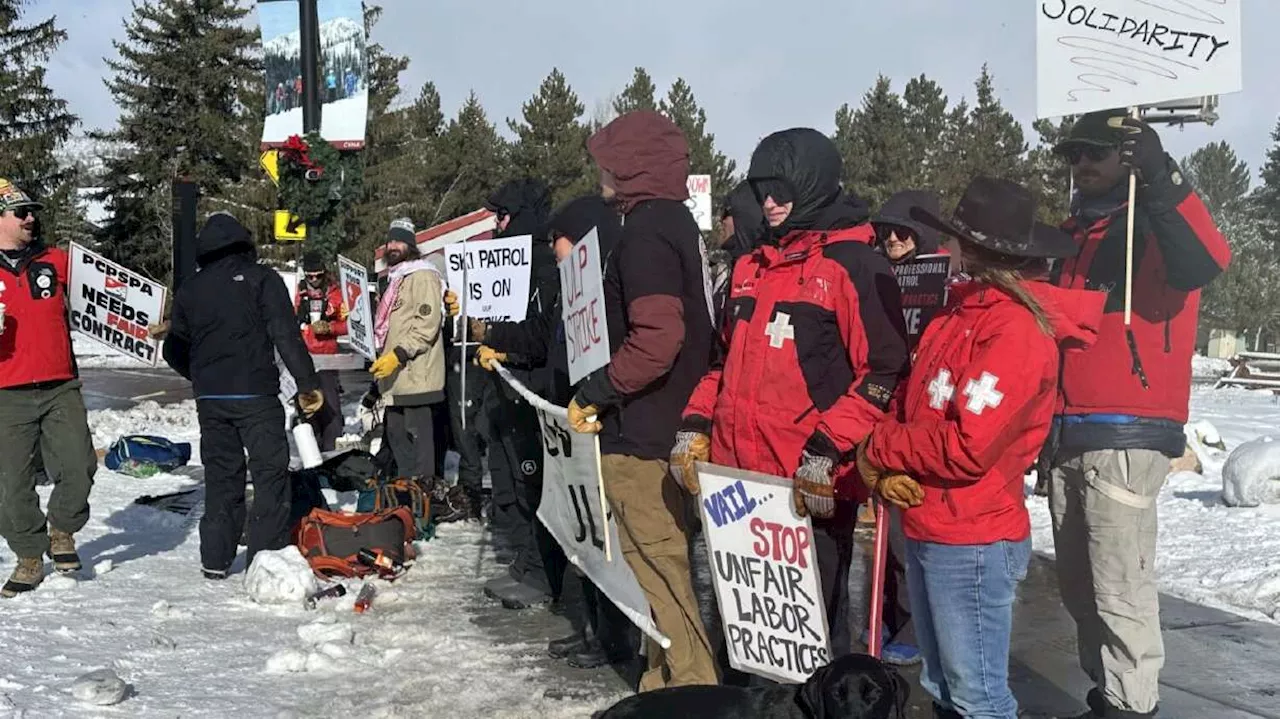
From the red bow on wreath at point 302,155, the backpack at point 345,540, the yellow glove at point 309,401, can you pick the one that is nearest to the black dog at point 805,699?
the backpack at point 345,540

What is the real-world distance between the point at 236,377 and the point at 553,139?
1494 inches

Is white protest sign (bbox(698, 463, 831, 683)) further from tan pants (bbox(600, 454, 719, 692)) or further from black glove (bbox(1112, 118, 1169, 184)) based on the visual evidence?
black glove (bbox(1112, 118, 1169, 184))

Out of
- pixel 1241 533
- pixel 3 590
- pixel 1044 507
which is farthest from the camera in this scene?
pixel 1044 507

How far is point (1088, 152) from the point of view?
4477 millimetres

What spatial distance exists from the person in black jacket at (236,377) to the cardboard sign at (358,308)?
8.02 ft

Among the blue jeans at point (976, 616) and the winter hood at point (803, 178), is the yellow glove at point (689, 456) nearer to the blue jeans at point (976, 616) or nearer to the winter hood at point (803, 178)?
the winter hood at point (803, 178)

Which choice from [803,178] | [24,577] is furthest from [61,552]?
[803,178]

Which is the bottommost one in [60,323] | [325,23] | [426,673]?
[426,673]

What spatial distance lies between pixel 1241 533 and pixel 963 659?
17.7ft

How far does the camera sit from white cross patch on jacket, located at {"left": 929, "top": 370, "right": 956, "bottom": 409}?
11.1ft

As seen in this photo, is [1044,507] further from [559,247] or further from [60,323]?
[60,323]

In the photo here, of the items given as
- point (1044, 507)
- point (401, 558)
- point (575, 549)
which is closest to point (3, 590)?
point (401, 558)

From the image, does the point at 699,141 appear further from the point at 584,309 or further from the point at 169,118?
the point at 584,309

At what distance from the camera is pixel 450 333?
10.1 m
